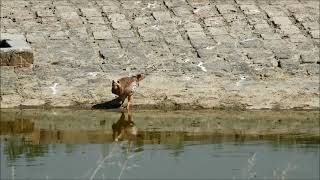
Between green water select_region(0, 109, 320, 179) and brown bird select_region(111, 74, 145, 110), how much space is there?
0.27m

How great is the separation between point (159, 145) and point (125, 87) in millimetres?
1793

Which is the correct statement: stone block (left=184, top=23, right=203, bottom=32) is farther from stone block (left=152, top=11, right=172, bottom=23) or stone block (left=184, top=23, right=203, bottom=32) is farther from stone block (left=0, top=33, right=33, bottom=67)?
stone block (left=0, top=33, right=33, bottom=67)

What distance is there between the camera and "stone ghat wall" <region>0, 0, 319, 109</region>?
12.3 metres

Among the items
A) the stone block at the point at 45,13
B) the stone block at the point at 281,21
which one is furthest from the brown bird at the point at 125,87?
the stone block at the point at 281,21

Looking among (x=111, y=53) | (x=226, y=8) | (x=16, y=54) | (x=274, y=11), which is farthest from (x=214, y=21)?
(x=16, y=54)

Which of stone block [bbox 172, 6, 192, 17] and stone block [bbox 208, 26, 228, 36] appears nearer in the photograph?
stone block [bbox 208, 26, 228, 36]

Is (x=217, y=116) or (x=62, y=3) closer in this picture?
(x=217, y=116)

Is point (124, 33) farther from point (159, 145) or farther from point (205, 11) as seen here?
point (159, 145)

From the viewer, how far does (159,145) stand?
10.1 meters

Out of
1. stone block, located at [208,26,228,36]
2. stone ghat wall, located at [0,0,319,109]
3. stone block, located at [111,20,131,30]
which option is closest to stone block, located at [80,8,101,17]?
stone ghat wall, located at [0,0,319,109]

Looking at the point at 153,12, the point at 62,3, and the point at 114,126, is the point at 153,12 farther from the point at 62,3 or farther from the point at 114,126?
the point at 114,126

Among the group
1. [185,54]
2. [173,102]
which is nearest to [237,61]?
[185,54]

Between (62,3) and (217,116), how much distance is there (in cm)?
488

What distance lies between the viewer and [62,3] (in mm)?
15688
